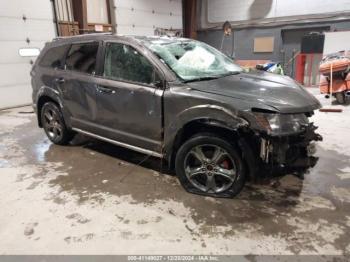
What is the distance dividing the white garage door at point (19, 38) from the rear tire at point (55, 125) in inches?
149

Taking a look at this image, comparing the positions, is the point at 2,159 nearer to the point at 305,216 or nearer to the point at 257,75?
the point at 257,75

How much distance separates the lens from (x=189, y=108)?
256cm

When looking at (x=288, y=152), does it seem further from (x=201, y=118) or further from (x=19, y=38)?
(x=19, y=38)

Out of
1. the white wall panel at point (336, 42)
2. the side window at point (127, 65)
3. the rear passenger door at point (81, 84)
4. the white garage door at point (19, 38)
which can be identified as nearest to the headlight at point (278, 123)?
the side window at point (127, 65)

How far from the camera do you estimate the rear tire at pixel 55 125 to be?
3.93 m

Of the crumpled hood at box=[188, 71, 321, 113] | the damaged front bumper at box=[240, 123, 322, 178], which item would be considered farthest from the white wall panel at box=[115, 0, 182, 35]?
the damaged front bumper at box=[240, 123, 322, 178]

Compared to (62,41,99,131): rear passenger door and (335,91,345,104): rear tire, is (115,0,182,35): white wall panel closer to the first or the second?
(62,41,99,131): rear passenger door

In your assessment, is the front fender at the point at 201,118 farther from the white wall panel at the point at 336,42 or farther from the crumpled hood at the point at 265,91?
the white wall panel at the point at 336,42

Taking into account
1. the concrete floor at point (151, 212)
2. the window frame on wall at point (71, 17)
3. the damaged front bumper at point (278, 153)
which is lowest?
the concrete floor at point (151, 212)

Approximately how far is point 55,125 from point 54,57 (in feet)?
3.00

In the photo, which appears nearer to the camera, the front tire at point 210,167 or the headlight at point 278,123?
the headlight at point 278,123

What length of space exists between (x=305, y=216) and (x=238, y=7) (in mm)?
9855

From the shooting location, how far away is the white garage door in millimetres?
6891

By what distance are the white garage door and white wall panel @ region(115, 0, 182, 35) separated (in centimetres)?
242
